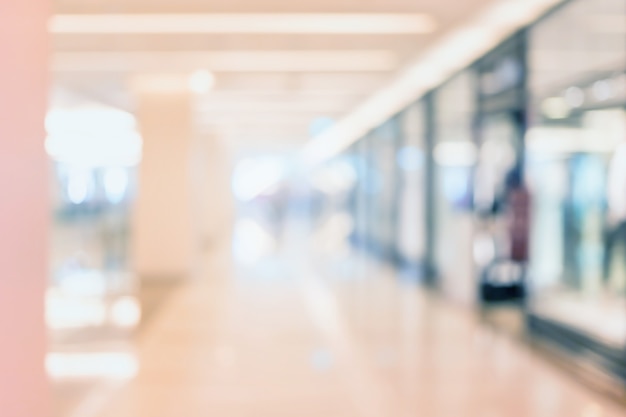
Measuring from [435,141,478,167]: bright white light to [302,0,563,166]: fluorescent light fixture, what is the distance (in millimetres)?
1152

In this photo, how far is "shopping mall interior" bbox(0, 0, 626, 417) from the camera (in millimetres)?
5531

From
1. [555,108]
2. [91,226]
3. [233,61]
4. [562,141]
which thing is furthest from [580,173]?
[91,226]

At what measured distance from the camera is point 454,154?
1288 centimetres

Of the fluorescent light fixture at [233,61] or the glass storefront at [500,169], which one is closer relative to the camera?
the glass storefront at [500,169]

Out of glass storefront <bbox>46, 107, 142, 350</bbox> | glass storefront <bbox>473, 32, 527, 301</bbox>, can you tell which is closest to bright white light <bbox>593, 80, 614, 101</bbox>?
glass storefront <bbox>473, 32, 527, 301</bbox>

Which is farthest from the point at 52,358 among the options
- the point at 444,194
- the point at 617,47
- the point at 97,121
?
the point at 97,121

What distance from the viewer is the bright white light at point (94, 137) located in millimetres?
19344

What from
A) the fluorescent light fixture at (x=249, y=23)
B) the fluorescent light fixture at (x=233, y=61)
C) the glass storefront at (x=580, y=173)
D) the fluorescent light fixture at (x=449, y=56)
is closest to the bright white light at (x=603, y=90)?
the glass storefront at (x=580, y=173)

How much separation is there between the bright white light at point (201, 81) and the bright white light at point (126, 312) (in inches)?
152

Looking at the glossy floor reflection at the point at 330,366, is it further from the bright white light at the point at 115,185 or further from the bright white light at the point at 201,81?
the bright white light at the point at 115,185

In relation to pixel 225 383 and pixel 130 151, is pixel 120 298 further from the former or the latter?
pixel 130 151

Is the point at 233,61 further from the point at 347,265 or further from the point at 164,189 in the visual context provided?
the point at 347,265

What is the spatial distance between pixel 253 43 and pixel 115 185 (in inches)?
542

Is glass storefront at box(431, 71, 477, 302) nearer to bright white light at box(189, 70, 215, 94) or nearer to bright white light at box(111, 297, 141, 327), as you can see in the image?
bright white light at box(189, 70, 215, 94)
